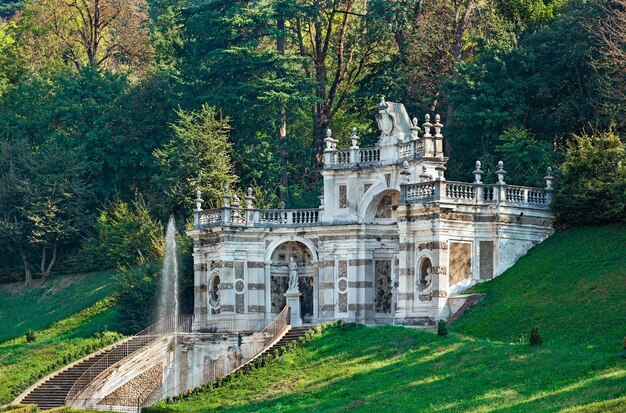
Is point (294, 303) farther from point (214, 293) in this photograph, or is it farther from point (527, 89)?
point (527, 89)

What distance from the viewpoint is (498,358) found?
58875 millimetres

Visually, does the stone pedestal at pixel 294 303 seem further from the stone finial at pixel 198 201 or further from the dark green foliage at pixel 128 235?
the dark green foliage at pixel 128 235

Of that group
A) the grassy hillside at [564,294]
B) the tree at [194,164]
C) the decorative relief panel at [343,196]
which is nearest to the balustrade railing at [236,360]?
the decorative relief panel at [343,196]

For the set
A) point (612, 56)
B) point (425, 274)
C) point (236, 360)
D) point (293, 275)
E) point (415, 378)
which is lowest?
point (415, 378)

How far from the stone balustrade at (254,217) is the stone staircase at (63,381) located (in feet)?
20.8

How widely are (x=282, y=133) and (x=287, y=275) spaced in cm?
1884

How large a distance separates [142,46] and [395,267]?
46511 mm

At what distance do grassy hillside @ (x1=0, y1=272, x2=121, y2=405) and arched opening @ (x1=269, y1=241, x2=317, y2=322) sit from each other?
8.35m

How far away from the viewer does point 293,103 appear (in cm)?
9319

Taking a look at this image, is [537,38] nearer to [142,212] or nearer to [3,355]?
[142,212]

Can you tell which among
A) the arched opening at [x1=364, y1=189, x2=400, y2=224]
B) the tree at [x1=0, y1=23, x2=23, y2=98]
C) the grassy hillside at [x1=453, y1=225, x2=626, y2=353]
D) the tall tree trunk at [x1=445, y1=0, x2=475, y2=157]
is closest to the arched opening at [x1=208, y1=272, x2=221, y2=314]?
the arched opening at [x1=364, y1=189, x2=400, y2=224]

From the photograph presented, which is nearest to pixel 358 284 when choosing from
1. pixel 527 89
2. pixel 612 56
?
pixel 527 89

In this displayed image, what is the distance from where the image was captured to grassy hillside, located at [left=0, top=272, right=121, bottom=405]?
3150 inches

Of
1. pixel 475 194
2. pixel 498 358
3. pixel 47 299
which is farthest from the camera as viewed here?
pixel 47 299
